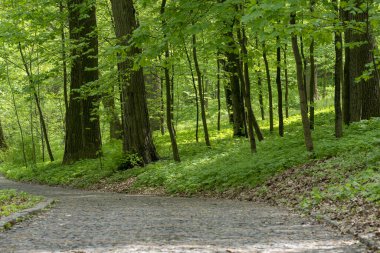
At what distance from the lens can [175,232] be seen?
19.6ft

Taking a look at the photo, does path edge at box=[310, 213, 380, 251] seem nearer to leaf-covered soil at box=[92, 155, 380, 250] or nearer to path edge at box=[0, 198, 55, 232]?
leaf-covered soil at box=[92, 155, 380, 250]

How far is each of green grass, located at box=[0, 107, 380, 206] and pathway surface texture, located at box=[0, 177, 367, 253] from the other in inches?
68.7

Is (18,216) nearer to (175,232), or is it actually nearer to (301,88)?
(175,232)

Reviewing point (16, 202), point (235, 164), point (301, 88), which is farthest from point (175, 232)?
point (235, 164)

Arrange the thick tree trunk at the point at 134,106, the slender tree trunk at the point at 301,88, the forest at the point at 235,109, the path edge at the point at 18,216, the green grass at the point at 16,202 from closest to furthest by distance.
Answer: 1. the path edge at the point at 18,216
2. the forest at the point at 235,109
3. the green grass at the point at 16,202
4. the slender tree trunk at the point at 301,88
5. the thick tree trunk at the point at 134,106

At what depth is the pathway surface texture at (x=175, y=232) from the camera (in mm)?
4977

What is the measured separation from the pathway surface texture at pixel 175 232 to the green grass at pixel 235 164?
1746 millimetres

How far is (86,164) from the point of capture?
786 inches

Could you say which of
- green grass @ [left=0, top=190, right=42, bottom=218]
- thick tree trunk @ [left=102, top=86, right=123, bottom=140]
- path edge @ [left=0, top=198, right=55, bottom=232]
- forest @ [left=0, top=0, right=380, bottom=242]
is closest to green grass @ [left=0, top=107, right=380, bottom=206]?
forest @ [left=0, top=0, right=380, bottom=242]

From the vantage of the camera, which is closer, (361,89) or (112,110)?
(361,89)

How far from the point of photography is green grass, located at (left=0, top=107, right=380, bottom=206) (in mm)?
11008

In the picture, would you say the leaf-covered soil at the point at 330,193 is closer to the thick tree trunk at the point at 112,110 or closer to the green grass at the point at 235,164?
the green grass at the point at 235,164

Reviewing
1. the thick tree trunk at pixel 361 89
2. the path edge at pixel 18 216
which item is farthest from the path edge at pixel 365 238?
the thick tree trunk at pixel 361 89

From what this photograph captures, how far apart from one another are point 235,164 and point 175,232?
715cm
